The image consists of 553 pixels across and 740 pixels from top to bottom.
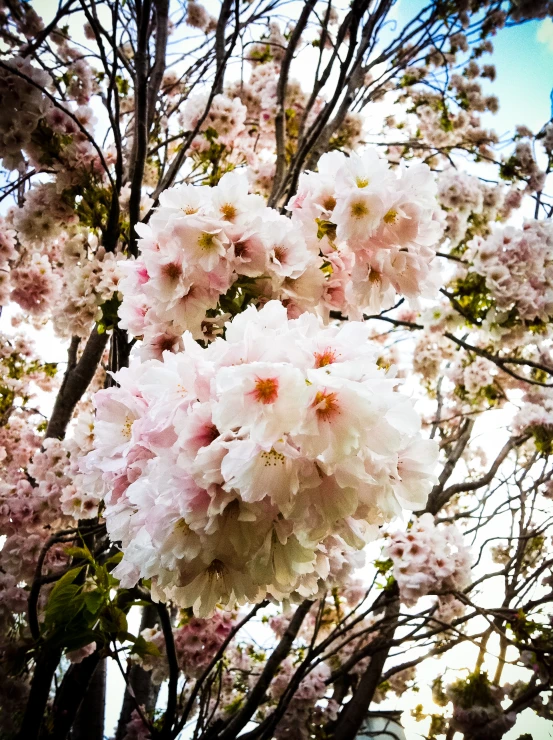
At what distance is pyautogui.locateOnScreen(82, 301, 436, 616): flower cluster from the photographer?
0.59 meters

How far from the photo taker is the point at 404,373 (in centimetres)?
571

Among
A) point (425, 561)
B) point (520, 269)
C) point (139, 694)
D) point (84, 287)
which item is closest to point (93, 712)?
point (139, 694)

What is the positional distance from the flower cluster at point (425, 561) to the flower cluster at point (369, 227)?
7.19 feet

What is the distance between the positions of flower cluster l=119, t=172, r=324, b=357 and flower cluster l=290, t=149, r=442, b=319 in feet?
0.37

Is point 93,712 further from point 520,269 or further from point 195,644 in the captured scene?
point 520,269

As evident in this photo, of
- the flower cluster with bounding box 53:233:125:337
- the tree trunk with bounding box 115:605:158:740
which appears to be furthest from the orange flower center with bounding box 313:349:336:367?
the tree trunk with bounding box 115:605:158:740

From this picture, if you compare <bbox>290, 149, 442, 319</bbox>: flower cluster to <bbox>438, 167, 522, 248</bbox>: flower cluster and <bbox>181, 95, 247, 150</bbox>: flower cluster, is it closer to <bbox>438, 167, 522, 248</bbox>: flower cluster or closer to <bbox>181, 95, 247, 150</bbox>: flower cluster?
<bbox>181, 95, 247, 150</bbox>: flower cluster

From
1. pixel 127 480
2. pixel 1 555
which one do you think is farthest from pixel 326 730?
pixel 127 480

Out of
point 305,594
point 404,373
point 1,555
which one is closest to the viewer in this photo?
point 305,594

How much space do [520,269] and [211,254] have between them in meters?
2.09

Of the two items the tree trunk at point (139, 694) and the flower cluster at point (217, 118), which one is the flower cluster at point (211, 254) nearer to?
the flower cluster at point (217, 118)

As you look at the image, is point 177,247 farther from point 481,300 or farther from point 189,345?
point 481,300

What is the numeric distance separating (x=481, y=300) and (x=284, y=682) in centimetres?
322

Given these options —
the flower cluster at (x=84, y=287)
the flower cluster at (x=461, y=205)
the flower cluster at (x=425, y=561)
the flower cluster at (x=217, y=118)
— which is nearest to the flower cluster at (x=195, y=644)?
the flower cluster at (x=425, y=561)
